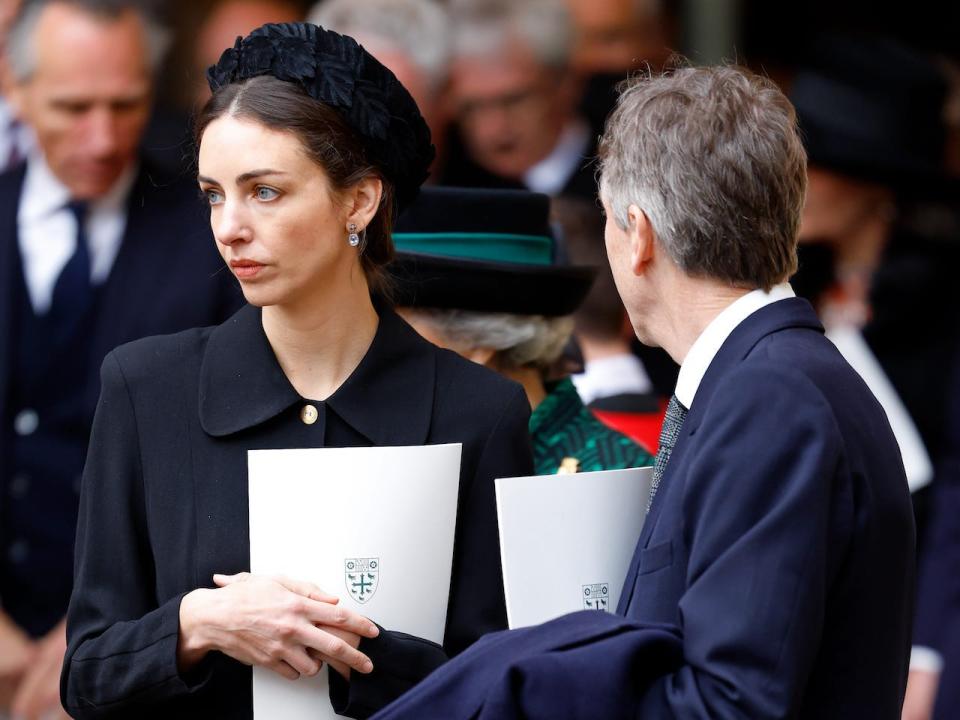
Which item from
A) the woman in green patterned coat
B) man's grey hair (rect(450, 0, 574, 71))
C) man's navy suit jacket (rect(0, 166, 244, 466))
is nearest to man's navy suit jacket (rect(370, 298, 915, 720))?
the woman in green patterned coat

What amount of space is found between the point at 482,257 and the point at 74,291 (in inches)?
58.6

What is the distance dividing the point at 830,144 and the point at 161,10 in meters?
2.06

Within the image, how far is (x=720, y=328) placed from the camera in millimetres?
2215

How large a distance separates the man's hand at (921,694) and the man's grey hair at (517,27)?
2433 millimetres

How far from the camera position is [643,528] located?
7.47ft

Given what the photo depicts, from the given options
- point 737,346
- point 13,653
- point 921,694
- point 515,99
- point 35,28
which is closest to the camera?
point 737,346

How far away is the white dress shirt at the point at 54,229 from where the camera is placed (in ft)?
14.1

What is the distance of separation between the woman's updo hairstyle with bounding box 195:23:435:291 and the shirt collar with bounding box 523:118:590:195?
2.74m

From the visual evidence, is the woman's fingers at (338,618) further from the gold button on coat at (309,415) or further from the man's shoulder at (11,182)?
the man's shoulder at (11,182)

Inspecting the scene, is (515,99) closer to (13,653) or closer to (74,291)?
(74,291)

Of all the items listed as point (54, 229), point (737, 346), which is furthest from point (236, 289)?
point (737, 346)

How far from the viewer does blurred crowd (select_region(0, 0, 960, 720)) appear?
4.12 m

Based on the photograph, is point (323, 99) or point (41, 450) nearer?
point (323, 99)

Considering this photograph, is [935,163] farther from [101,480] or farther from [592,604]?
[101,480]
